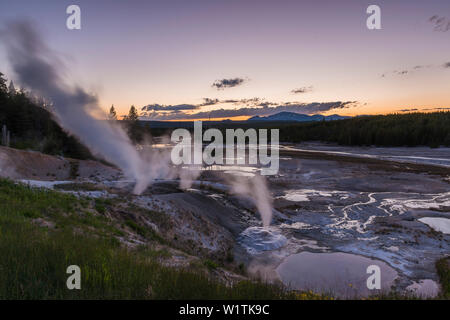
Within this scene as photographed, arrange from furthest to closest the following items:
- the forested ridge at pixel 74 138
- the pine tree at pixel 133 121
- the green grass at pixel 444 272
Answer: the pine tree at pixel 133 121 < the forested ridge at pixel 74 138 < the green grass at pixel 444 272

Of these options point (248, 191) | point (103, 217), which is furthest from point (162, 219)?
point (248, 191)

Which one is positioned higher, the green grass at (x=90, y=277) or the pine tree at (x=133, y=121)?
the pine tree at (x=133, y=121)

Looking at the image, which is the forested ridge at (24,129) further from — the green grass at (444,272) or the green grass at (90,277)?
the green grass at (444,272)

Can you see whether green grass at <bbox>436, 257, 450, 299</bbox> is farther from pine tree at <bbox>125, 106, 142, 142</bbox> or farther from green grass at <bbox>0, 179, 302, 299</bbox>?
pine tree at <bbox>125, 106, 142, 142</bbox>

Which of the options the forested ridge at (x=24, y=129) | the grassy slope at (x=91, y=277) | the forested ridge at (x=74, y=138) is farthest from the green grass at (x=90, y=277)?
the forested ridge at (x=24, y=129)

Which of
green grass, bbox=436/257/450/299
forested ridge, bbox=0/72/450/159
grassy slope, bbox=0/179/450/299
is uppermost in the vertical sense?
forested ridge, bbox=0/72/450/159

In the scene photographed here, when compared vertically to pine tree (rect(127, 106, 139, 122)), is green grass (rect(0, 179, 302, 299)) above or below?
below

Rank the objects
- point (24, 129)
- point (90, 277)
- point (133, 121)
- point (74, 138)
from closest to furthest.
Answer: point (90, 277) < point (74, 138) < point (24, 129) < point (133, 121)

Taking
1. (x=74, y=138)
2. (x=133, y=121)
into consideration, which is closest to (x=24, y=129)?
(x=74, y=138)

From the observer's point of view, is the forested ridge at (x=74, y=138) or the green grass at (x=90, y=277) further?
the forested ridge at (x=74, y=138)

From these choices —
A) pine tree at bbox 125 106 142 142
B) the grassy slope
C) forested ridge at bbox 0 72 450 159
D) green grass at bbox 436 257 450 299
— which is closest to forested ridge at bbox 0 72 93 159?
forested ridge at bbox 0 72 450 159

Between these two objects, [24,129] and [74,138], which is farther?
[24,129]

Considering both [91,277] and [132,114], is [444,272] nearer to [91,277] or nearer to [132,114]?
[91,277]
